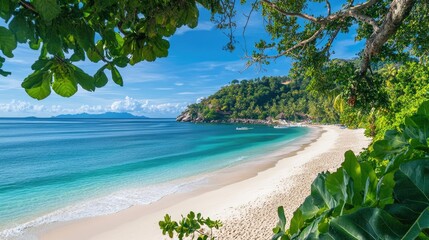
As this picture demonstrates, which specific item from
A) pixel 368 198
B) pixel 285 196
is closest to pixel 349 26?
pixel 368 198

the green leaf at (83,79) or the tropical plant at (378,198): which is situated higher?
the green leaf at (83,79)

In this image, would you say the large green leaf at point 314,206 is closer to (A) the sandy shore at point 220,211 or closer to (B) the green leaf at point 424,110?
(B) the green leaf at point 424,110

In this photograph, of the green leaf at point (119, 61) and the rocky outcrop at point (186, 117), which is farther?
the rocky outcrop at point (186, 117)

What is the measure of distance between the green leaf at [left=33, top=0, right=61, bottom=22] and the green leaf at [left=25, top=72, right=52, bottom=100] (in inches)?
7.9

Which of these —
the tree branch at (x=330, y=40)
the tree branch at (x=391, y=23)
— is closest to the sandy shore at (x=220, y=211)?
the tree branch at (x=330, y=40)

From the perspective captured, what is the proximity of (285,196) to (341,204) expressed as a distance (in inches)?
470

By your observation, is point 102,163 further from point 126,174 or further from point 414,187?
point 414,187

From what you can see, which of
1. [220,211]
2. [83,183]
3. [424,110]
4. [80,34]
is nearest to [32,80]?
[80,34]

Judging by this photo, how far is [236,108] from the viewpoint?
11244 centimetres

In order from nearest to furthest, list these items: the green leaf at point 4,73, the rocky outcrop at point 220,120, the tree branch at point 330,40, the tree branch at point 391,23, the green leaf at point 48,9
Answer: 1. the green leaf at point 48,9
2. the green leaf at point 4,73
3. the tree branch at point 391,23
4. the tree branch at point 330,40
5. the rocky outcrop at point 220,120

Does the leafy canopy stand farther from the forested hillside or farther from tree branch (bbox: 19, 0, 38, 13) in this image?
the forested hillside

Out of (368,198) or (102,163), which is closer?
(368,198)

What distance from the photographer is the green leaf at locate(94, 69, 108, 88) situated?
33.0 inches

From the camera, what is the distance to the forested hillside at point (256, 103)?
325 feet
